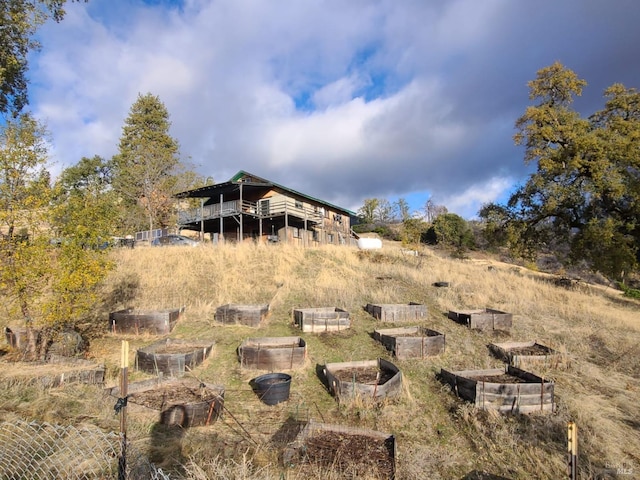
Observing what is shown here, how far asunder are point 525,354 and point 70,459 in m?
8.99

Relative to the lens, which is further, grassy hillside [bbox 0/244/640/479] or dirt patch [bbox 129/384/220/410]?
dirt patch [bbox 129/384/220/410]

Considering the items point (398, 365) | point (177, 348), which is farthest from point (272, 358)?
point (398, 365)

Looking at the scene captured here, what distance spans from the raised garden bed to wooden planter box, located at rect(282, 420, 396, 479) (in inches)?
171

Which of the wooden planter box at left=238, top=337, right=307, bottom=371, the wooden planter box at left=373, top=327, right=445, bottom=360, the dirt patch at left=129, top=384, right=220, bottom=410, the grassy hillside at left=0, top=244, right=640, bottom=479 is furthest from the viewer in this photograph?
the wooden planter box at left=373, top=327, right=445, bottom=360

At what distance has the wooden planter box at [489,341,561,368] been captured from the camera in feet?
25.6

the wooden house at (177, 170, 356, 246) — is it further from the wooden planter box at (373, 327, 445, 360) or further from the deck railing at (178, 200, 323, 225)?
the wooden planter box at (373, 327, 445, 360)

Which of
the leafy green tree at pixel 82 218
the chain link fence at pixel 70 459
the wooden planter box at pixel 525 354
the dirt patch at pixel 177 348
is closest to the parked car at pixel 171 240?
the leafy green tree at pixel 82 218

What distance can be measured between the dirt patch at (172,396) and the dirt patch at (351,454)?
184cm

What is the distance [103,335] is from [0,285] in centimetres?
373

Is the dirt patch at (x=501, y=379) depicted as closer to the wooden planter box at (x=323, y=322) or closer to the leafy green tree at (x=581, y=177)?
the wooden planter box at (x=323, y=322)

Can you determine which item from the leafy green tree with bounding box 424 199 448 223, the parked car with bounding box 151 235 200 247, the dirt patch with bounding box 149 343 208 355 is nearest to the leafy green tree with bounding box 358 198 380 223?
the leafy green tree with bounding box 424 199 448 223

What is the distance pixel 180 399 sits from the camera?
5.73 meters

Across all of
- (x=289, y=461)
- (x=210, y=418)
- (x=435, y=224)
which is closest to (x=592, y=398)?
(x=289, y=461)

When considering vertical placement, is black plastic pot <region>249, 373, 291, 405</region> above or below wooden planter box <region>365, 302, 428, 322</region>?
below
